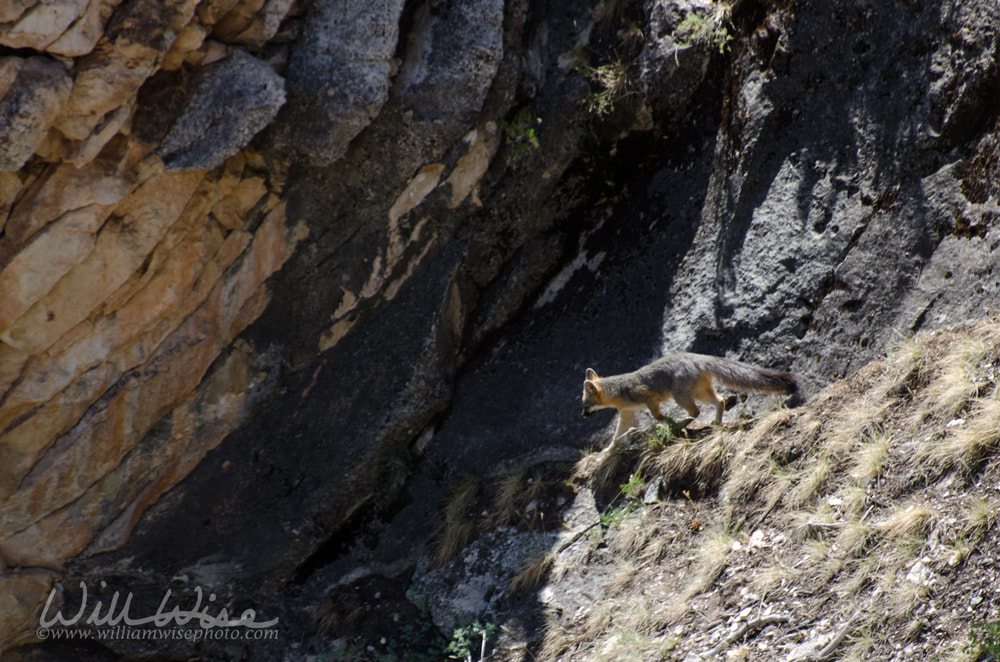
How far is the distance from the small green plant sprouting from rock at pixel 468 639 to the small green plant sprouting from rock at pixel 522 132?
170 inches

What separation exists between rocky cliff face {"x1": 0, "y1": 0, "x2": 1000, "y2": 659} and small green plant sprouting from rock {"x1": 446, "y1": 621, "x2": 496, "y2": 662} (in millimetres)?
1129

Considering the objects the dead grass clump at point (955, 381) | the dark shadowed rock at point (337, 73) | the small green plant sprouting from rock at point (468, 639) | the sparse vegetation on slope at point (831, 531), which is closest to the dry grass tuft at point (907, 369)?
the sparse vegetation on slope at point (831, 531)

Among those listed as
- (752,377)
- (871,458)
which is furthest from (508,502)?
(871,458)

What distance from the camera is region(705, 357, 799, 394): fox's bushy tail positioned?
21.0 ft

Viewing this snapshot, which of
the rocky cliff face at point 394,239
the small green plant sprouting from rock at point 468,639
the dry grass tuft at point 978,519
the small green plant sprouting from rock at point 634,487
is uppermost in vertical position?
the rocky cliff face at point 394,239

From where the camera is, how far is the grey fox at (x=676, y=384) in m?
6.48

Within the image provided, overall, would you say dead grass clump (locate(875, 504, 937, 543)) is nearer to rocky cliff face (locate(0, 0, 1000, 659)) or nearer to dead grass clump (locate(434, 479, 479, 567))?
rocky cliff face (locate(0, 0, 1000, 659))

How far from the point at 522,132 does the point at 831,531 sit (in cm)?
455

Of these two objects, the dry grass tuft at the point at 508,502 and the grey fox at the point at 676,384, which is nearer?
the grey fox at the point at 676,384

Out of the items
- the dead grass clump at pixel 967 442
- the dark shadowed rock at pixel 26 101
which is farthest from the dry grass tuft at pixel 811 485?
the dark shadowed rock at pixel 26 101

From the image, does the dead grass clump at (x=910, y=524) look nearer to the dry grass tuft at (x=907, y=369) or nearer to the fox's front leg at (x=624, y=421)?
the dry grass tuft at (x=907, y=369)

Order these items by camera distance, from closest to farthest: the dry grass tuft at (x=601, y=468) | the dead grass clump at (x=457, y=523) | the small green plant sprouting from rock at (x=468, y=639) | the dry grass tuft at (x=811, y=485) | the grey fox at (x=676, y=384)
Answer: the dry grass tuft at (x=811, y=485) < the grey fox at (x=676, y=384) < the small green plant sprouting from rock at (x=468, y=639) < the dry grass tuft at (x=601, y=468) < the dead grass clump at (x=457, y=523)

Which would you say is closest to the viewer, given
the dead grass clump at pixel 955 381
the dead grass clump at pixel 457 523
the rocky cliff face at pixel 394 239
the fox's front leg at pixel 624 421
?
the dead grass clump at pixel 955 381

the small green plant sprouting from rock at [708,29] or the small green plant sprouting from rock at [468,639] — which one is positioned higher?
the small green plant sprouting from rock at [708,29]
